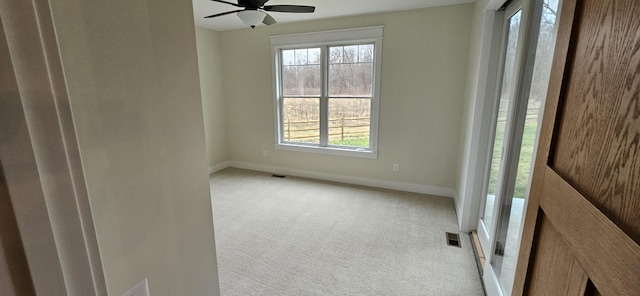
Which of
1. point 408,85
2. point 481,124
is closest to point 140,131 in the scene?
point 481,124

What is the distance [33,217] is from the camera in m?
0.37

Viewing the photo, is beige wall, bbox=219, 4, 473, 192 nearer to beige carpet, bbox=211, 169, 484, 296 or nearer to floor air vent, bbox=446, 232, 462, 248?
beige carpet, bbox=211, 169, 484, 296

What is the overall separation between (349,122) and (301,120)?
81 cm

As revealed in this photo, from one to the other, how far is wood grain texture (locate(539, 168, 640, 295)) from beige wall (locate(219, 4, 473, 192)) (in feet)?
8.95

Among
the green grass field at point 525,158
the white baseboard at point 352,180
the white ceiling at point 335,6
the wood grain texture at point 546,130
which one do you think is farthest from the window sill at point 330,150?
the wood grain texture at point 546,130

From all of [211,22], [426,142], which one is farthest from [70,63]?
[211,22]

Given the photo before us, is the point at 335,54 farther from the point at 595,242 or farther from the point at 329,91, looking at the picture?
the point at 595,242

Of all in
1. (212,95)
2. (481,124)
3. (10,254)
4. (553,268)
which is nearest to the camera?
(10,254)

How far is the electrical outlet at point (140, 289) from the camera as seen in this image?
0.65 metres

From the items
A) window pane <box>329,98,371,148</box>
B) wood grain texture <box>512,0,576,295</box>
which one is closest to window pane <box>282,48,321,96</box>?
window pane <box>329,98,371,148</box>

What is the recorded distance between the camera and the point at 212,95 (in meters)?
4.47

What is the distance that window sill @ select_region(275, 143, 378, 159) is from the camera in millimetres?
3914

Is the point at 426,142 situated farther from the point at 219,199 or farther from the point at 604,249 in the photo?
the point at 604,249

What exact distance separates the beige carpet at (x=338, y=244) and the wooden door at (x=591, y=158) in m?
1.29
